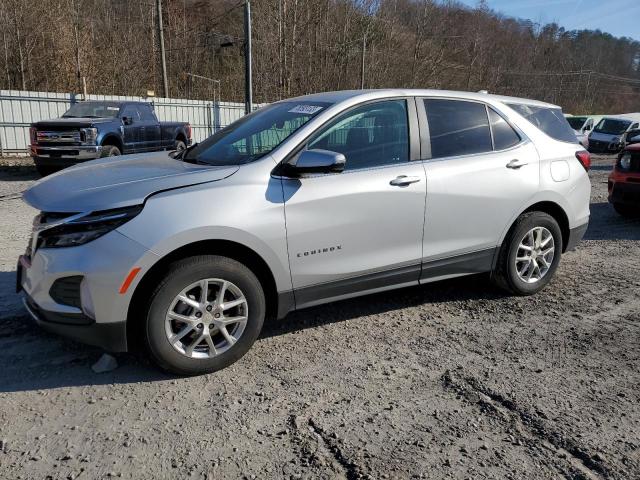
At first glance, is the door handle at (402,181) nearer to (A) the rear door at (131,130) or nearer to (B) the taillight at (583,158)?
(B) the taillight at (583,158)

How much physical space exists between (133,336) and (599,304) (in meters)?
3.88

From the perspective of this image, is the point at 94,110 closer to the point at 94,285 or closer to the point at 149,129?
the point at 149,129

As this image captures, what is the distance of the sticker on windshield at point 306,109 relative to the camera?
3.86 metres

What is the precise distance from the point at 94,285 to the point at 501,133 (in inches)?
135

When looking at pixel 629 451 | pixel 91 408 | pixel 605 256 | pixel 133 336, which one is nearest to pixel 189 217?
pixel 133 336

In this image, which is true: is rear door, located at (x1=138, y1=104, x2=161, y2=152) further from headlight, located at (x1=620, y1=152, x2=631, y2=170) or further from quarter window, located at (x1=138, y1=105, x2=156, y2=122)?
headlight, located at (x1=620, y1=152, x2=631, y2=170)

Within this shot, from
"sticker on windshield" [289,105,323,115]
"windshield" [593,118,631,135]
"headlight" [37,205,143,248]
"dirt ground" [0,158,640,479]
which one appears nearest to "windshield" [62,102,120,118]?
"dirt ground" [0,158,640,479]

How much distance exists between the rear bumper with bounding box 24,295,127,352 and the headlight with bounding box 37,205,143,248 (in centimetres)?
43

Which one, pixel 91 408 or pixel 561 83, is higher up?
pixel 561 83

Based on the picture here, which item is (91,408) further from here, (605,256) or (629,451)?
(605,256)

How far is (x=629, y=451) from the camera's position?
8.66ft

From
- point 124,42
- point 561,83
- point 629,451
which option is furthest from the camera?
point 561,83

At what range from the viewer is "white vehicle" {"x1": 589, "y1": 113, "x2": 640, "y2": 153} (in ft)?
84.9

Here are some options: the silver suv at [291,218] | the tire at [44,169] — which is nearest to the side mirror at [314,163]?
the silver suv at [291,218]
